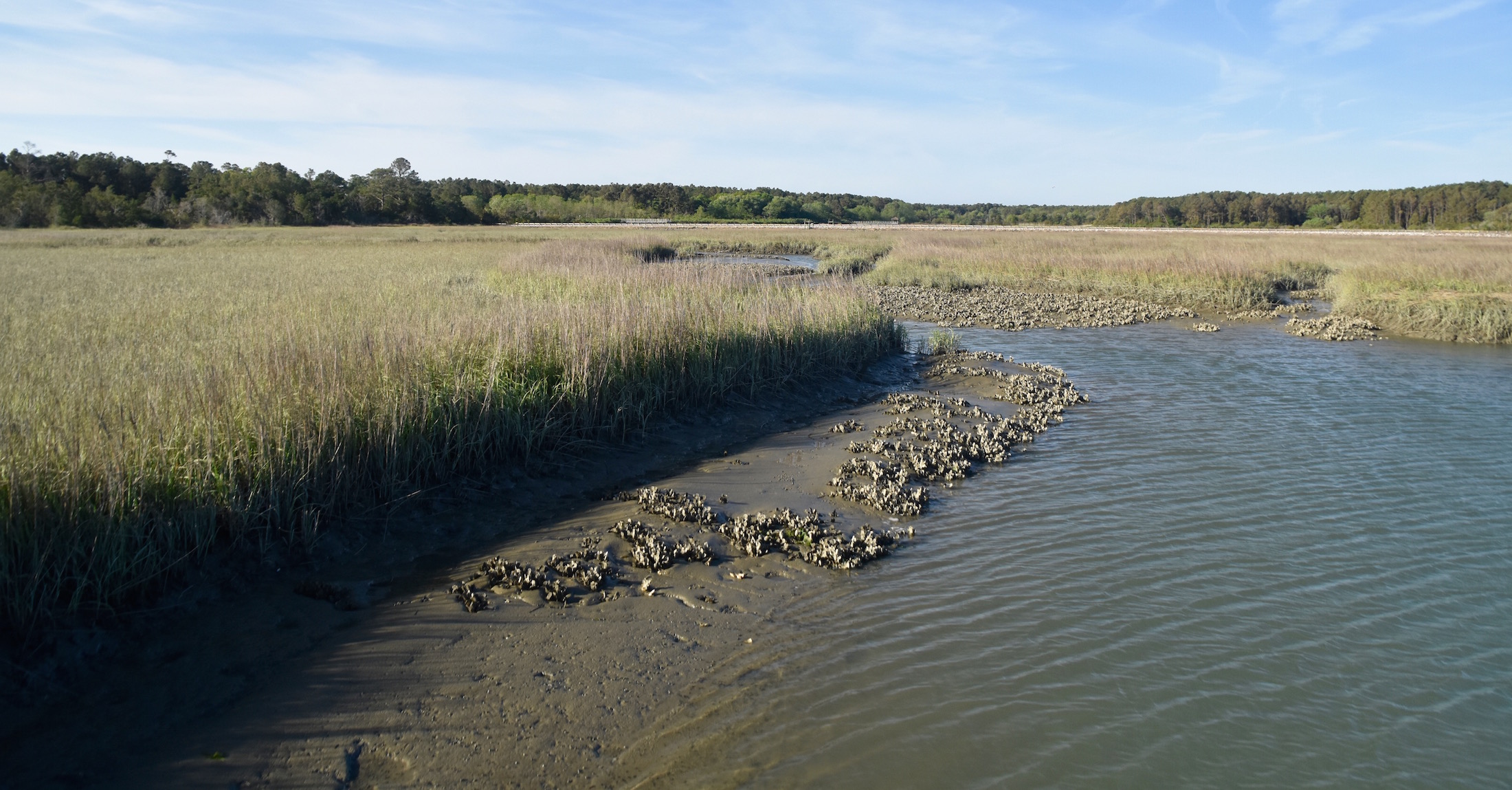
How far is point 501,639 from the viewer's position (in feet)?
16.0

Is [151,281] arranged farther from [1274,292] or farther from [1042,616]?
[1274,292]

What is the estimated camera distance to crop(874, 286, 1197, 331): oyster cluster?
21.9 m

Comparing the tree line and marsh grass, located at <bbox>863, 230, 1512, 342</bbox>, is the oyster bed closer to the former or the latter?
marsh grass, located at <bbox>863, 230, 1512, 342</bbox>

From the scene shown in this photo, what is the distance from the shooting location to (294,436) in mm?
5977

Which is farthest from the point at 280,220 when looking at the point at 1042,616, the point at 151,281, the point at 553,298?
the point at 1042,616

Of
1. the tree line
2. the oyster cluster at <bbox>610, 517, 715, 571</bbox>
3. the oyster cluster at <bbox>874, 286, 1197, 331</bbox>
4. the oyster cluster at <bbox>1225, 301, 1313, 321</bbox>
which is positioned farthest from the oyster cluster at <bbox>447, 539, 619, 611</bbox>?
the tree line

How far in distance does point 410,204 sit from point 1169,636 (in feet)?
269

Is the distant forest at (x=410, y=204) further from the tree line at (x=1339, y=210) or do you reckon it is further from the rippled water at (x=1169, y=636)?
the rippled water at (x=1169, y=636)

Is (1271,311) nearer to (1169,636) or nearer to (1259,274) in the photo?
(1259,274)

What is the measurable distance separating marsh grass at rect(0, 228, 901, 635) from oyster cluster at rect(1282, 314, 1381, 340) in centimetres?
1249

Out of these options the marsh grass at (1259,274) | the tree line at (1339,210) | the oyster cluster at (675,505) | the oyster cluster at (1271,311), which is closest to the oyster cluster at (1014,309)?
the oyster cluster at (1271,311)

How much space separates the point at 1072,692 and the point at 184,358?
789 cm

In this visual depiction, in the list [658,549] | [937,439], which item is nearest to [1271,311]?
[937,439]

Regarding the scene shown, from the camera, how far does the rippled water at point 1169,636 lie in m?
4.07
